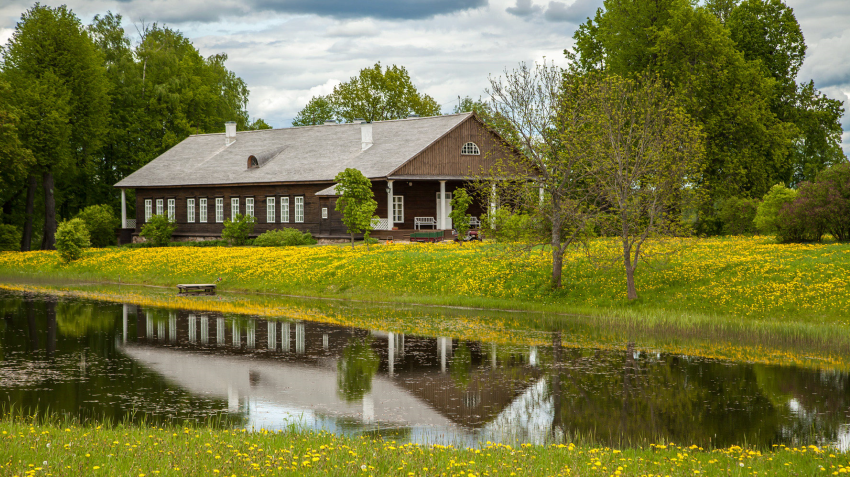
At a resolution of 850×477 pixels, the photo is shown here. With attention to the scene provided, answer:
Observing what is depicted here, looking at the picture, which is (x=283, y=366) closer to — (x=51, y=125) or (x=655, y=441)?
(x=655, y=441)

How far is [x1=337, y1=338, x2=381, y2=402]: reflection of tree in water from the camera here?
13516 millimetres

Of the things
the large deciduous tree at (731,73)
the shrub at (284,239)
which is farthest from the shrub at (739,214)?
the shrub at (284,239)

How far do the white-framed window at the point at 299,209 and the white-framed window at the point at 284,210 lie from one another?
0.78m

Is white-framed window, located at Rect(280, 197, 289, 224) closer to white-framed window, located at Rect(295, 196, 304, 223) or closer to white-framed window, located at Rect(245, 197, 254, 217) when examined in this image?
white-framed window, located at Rect(295, 196, 304, 223)

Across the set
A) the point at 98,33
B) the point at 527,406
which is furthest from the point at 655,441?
the point at 98,33

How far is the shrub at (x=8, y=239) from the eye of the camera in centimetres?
5059

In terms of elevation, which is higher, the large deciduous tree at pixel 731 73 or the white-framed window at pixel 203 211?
the large deciduous tree at pixel 731 73

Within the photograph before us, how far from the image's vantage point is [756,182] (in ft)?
133

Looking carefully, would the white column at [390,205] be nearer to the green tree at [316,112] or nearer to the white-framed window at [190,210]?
the white-framed window at [190,210]

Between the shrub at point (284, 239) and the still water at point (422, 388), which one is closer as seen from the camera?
the still water at point (422, 388)

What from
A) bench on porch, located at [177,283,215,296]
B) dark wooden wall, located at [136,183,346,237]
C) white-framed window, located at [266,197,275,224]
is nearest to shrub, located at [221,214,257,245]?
white-framed window, located at [266,197,275,224]

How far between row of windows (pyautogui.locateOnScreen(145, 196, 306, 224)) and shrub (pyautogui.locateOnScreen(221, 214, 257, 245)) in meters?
0.94

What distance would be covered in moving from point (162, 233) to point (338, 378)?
35802 mm

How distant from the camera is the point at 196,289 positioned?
3144 centimetres
